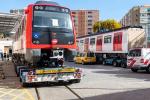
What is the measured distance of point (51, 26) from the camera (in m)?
16.4

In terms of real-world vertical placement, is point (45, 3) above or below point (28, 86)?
above

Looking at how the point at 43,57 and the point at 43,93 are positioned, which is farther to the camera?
the point at 43,57

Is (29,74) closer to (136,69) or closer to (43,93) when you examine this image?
(43,93)

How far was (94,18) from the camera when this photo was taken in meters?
170

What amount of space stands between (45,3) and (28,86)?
12.6ft

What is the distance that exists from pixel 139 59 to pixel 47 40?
1089cm

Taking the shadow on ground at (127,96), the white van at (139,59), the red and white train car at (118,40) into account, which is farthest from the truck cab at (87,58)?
the shadow on ground at (127,96)

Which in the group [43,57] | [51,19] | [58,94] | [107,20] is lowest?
[58,94]

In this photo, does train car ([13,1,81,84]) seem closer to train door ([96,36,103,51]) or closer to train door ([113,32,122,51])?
train door ([113,32,122,51])

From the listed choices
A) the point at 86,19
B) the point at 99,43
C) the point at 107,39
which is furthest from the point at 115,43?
the point at 86,19

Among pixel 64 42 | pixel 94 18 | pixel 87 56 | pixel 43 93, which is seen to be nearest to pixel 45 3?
pixel 64 42

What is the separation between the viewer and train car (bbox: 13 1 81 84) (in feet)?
52.1

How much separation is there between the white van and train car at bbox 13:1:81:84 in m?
8.94

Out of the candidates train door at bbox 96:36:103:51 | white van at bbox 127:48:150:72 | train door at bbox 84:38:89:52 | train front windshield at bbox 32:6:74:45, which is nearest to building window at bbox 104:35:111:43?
train door at bbox 96:36:103:51
